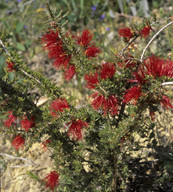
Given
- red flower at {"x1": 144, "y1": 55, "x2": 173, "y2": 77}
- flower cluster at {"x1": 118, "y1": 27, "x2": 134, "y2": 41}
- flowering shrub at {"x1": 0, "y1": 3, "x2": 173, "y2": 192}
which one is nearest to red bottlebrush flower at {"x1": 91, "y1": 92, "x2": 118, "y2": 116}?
flowering shrub at {"x1": 0, "y1": 3, "x2": 173, "y2": 192}

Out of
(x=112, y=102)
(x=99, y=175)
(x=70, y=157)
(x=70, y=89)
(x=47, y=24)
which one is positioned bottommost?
(x=70, y=89)

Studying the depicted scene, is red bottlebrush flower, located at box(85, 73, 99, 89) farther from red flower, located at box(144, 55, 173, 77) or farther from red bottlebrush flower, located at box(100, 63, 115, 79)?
red flower, located at box(144, 55, 173, 77)

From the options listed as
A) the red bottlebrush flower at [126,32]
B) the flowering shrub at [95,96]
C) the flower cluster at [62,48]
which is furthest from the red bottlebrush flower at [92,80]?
the red bottlebrush flower at [126,32]

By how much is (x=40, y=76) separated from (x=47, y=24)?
8.1 inches

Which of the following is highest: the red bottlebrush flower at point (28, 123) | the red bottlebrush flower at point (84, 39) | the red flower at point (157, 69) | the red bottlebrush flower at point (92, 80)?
the red bottlebrush flower at point (84, 39)

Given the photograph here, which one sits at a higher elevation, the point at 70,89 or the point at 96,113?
the point at 96,113

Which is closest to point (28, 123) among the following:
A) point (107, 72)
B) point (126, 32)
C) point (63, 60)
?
point (63, 60)

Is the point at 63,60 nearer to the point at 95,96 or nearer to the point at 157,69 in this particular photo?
the point at 95,96

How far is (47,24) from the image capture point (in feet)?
2.68

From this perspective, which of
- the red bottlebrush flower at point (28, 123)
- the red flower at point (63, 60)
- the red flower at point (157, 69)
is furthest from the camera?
the red bottlebrush flower at point (28, 123)

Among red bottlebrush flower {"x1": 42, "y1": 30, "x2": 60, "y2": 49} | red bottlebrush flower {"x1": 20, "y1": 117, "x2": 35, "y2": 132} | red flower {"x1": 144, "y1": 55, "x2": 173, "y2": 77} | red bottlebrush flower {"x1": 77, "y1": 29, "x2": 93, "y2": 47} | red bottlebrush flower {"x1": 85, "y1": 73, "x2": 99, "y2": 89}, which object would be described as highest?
red bottlebrush flower {"x1": 42, "y1": 30, "x2": 60, "y2": 49}

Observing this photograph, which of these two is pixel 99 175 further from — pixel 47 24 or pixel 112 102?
pixel 47 24

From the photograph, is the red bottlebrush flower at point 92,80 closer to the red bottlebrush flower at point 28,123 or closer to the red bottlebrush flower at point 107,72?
the red bottlebrush flower at point 107,72

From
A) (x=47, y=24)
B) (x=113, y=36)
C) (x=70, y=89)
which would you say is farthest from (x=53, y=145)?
(x=113, y=36)
